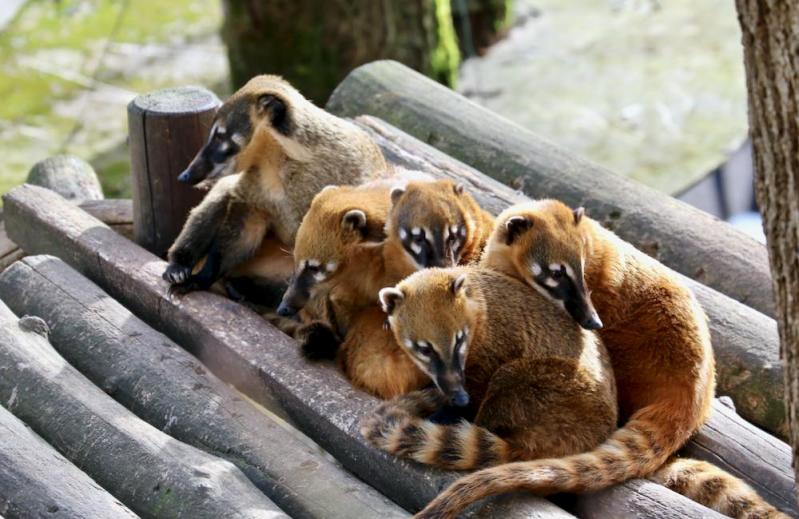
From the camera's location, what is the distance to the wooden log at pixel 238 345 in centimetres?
450

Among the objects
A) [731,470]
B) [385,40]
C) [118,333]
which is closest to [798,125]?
[731,470]

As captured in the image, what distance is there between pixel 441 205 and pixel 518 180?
169 cm

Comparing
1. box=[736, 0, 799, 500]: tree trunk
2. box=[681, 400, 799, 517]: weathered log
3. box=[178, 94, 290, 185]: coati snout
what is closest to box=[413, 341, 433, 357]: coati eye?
box=[681, 400, 799, 517]: weathered log

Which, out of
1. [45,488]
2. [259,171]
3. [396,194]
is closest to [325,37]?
[259,171]

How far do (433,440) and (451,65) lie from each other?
7.17 metres

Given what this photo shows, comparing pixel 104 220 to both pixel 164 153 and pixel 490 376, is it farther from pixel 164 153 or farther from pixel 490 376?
pixel 490 376

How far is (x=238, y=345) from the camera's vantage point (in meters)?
5.18

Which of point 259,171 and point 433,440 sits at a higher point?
point 259,171

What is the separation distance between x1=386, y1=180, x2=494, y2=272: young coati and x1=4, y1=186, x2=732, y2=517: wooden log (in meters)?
0.59

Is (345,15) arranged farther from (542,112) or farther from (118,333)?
(118,333)

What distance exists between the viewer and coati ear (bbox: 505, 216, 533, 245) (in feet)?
16.2

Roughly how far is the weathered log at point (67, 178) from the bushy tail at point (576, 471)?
3.69 m

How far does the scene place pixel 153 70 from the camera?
42.3ft

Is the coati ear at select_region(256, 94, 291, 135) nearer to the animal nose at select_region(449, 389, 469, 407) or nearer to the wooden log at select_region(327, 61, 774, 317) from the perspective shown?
the wooden log at select_region(327, 61, 774, 317)
